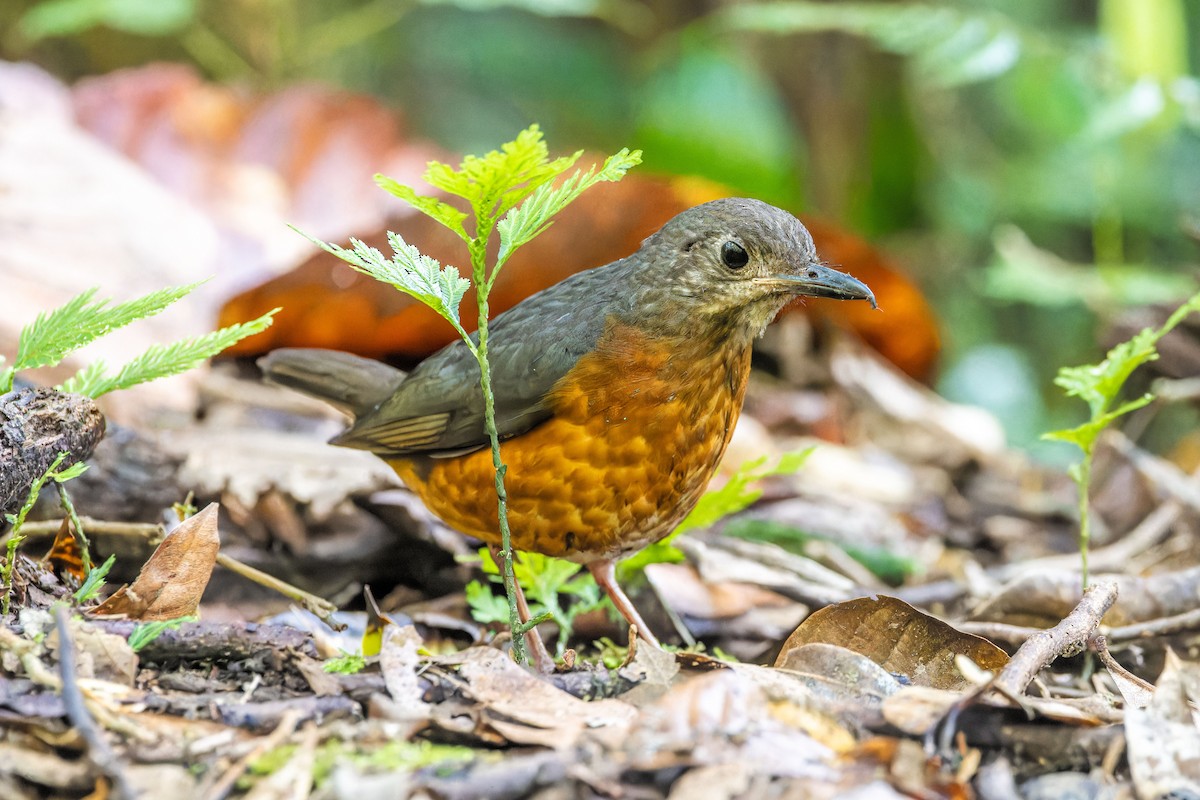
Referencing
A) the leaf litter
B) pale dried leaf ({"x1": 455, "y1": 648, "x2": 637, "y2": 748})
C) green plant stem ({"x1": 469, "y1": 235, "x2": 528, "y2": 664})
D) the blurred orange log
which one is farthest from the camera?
the blurred orange log

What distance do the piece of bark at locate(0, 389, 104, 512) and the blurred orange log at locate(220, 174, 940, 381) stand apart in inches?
87.7

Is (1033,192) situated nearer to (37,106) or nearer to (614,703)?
(37,106)

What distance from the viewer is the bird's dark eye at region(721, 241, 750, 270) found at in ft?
10.2

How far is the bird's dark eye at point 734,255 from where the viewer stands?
310 cm

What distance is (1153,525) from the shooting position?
4660mm

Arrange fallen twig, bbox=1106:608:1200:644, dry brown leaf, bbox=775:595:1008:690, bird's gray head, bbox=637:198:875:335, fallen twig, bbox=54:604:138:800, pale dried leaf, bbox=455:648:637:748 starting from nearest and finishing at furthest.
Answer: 1. fallen twig, bbox=54:604:138:800
2. pale dried leaf, bbox=455:648:637:748
3. dry brown leaf, bbox=775:595:1008:690
4. bird's gray head, bbox=637:198:875:335
5. fallen twig, bbox=1106:608:1200:644

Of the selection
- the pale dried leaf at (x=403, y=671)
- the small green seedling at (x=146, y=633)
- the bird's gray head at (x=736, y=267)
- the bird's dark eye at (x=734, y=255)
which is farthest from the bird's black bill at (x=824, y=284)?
the small green seedling at (x=146, y=633)

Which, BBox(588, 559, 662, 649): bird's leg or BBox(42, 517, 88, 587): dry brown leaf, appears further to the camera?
BBox(588, 559, 662, 649): bird's leg

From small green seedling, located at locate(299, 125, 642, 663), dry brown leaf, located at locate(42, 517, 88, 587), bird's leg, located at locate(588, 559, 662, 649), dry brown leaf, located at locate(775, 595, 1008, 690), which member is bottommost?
bird's leg, located at locate(588, 559, 662, 649)

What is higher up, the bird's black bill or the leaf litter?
the bird's black bill

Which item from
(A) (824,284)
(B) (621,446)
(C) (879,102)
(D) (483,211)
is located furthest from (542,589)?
(C) (879,102)

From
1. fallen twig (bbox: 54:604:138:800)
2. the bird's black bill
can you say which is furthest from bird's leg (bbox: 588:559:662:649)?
fallen twig (bbox: 54:604:138:800)

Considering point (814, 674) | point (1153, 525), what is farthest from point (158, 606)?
point (1153, 525)

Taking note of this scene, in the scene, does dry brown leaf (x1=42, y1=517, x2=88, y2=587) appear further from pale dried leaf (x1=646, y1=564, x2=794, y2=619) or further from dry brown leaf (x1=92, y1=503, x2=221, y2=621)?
pale dried leaf (x1=646, y1=564, x2=794, y2=619)
